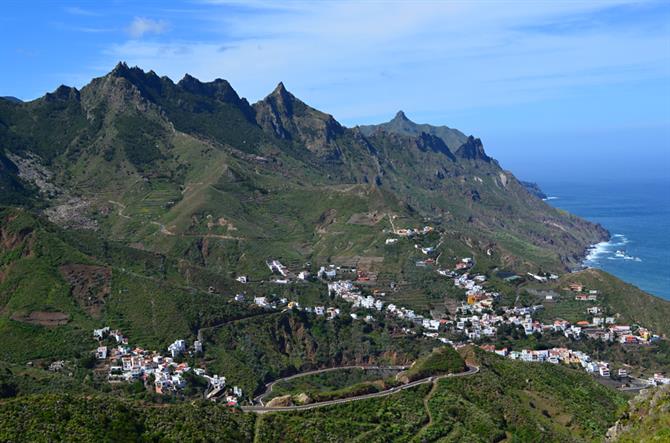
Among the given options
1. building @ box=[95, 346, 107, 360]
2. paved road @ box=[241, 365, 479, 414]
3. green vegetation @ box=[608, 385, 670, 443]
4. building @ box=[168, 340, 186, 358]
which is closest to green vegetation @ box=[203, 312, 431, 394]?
building @ box=[168, 340, 186, 358]

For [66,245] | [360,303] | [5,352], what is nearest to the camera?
[5,352]

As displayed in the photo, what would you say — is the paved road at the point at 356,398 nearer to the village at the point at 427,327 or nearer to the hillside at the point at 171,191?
the village at the point at 427,327

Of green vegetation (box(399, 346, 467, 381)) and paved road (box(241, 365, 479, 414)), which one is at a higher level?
green vegetation (box(399, 346, 467, 381))

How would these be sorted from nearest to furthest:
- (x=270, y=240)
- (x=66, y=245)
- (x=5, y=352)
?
1. (x=5, y=352)
2. (x=66, y=245)
3. (x=270, y=240)

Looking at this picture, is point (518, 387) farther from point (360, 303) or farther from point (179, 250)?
point (179, 250)

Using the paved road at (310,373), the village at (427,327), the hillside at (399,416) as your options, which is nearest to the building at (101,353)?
the village at (427,327)

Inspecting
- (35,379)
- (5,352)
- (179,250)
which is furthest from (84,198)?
(35,379)

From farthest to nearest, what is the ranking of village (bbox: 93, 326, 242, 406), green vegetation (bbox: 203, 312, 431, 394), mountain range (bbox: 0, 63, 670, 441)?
green vegetation (bbox: 203, 312, 431, 394) → village (bbox: 93, 326, 242, 406) → mountain range (bbox: 0, 63, 670, 441)

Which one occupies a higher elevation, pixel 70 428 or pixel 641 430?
pixel 641 430

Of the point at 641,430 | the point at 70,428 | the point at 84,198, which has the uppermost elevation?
the point at 84,198

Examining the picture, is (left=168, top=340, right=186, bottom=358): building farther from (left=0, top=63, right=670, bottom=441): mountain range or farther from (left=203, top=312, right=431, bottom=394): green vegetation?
(left=203, top=312, right=431, bottom=394): green vegetation

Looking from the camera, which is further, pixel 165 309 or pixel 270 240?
pixel 270 240
